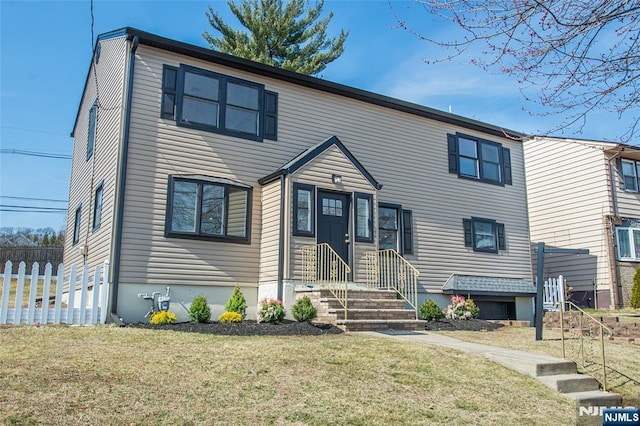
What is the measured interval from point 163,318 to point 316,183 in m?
4.80

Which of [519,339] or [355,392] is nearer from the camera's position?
[355,392]

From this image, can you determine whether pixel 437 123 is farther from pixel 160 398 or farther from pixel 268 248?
pixel 160 398

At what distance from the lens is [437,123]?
17.5 metres

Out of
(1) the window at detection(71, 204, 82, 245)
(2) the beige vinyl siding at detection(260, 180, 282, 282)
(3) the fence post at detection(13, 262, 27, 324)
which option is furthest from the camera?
(1) the window at detection(71, 204, 82, 245)

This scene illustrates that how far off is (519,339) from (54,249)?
80.9 ft

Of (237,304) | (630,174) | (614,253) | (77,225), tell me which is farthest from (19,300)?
(630,174)

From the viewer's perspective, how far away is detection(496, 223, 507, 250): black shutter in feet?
59.2

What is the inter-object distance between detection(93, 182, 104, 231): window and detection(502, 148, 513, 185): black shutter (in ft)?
42.3

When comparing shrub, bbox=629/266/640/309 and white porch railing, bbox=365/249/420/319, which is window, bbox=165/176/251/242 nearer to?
white porch railing, bbox=365/249/420/319

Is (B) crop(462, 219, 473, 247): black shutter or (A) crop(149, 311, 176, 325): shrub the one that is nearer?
(A) crop(149, 311, 176, 325): shrub

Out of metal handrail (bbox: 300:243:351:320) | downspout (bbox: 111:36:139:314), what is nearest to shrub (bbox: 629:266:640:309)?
metal handrail (bbox: 300:243:351:320)

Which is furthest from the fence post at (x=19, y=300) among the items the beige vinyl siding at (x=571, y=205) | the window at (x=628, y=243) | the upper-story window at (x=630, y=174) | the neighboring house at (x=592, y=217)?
the upper-story window at (x=630, y=174)

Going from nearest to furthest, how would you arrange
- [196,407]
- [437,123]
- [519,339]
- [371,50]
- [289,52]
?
[196,407] → [371,50] → [519,339] → [437,123] → [289,52]

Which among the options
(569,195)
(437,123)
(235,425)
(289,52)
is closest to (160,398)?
(235,425)
